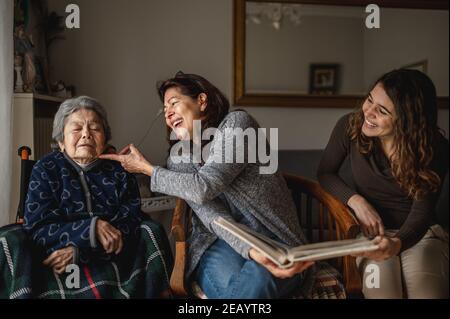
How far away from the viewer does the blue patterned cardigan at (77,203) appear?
1.03 m

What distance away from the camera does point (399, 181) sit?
3.78 feet

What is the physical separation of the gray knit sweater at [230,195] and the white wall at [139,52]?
0.43 ft

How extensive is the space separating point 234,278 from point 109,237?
0.31 metres

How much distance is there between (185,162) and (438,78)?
753 millimetres

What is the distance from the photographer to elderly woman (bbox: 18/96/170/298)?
3.39 ft

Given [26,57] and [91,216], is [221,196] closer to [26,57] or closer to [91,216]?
[91,216]

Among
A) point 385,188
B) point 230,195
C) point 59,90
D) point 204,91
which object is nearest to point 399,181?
point 385,188

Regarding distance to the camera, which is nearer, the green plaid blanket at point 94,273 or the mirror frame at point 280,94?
the green plaid blanket at point 94,273

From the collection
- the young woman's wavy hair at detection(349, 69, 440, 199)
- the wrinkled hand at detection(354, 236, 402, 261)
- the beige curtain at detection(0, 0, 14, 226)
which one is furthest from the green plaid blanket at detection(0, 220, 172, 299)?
the young woman's wavy hair at detection(349, 69, 440, 199)

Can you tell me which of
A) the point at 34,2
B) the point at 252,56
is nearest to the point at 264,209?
the point at 252,56

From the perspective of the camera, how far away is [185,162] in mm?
1113

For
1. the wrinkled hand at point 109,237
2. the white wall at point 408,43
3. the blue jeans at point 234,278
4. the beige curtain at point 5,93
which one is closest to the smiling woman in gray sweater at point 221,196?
the blue jeans at point 234,278

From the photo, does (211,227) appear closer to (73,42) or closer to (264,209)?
(264,209)

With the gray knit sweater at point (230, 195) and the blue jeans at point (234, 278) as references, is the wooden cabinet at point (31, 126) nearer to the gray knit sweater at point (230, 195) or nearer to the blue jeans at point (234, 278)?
the gray knit sweater at point (230, 195)
